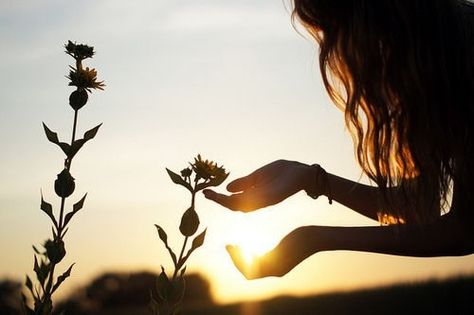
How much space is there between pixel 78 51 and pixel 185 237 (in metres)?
0.91

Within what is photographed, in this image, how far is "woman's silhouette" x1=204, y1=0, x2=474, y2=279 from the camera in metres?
3.48

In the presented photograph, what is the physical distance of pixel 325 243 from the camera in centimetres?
346

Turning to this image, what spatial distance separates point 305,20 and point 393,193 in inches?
38.6

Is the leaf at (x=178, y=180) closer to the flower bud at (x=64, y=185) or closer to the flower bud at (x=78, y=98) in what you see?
the flower bud at (x=64, y=185)

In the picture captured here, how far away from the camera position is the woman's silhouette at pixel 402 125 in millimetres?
3482

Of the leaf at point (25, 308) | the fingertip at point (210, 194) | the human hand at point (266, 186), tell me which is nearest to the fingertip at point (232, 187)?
the human hand at point (266, 186)

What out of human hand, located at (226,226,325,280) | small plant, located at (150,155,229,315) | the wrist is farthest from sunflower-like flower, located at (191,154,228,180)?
the wrist

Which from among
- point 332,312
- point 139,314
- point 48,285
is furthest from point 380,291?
point 48,285

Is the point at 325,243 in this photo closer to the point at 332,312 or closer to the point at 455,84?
the point at 455,84

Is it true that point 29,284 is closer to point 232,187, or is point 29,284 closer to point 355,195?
point 232,187

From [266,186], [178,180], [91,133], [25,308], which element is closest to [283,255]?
[266,186]

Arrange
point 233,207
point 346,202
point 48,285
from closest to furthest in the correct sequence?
point 48,285 → point 233,207 → point 346,202

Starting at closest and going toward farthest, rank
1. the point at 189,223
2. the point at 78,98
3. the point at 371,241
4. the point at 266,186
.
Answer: the point at 189,223, the point at 78,98, the point at 371,241, the point at 266,186

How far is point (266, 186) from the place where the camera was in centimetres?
354
